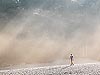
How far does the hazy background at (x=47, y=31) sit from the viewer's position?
76.7m

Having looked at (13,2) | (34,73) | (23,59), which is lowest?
(23,59)

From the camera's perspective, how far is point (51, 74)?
4178 centimetres

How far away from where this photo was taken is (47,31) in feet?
362

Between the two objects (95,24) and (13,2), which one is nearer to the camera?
(95,24)

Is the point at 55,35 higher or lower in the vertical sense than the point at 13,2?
lower

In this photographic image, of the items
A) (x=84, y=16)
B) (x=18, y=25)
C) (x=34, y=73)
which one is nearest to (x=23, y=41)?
(x=18, y=25)

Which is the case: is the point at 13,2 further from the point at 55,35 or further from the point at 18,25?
the point at 55,35

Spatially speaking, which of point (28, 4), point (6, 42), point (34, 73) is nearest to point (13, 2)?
point (28, 4)

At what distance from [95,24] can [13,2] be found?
42.1 meters

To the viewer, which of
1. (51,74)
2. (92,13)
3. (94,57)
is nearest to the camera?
(51,74)

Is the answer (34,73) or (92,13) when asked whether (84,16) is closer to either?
(92,13)

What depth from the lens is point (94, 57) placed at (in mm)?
72562

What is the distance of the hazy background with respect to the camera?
76713 mm

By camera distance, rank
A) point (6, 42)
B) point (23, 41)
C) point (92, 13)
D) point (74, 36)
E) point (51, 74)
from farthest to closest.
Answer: point (92, 13) → point (74, 36) → point (23, 41) → point (6, 42) → point (51, 74)
